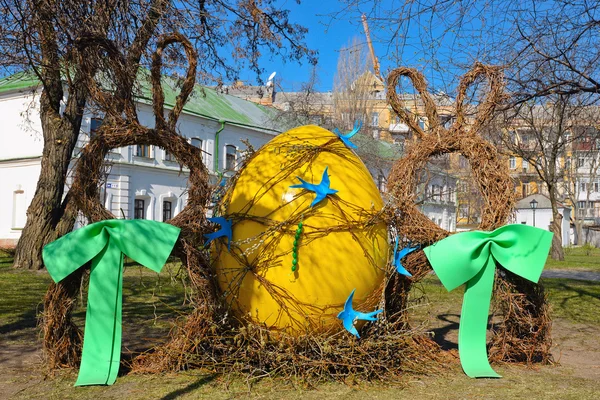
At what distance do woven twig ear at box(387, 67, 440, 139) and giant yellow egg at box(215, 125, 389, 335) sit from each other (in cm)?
123

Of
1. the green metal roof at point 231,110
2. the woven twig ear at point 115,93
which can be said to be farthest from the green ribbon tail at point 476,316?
the green metal roof at point 231,110

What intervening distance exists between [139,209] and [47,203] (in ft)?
48.5

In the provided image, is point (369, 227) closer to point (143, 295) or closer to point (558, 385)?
point (558, 385)

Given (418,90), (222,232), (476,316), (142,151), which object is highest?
(142,151)

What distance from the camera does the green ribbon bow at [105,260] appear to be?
5191 millimetres

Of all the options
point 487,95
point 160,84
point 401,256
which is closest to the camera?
point 401,256

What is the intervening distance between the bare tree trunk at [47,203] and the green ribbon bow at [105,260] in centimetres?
1061

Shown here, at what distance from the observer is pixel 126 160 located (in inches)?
1125

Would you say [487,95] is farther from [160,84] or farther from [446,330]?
[160,84]

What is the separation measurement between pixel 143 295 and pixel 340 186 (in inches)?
261

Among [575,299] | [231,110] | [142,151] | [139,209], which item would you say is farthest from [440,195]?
[231,110]

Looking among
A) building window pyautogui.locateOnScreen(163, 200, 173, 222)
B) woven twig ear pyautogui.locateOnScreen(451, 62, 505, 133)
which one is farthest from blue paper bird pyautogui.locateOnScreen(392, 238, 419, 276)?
building window pyautogui.locateOnScreen(163, 200, 173, 222)

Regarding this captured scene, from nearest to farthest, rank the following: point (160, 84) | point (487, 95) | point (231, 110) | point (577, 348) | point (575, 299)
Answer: point (160, 84) → point (487, 95) → point (577, 348) → point (575, 299) → point (231, 110)

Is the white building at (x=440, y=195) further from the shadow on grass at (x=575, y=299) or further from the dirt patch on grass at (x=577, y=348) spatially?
the shadow on grass at (x=575, y=299)
